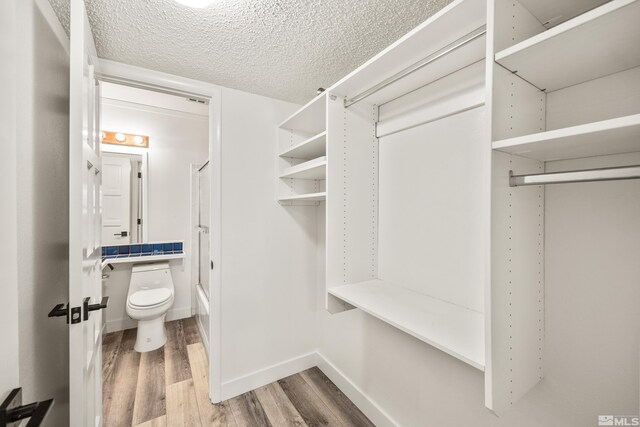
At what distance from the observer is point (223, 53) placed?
1502mm

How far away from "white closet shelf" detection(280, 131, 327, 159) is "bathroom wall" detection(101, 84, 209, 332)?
1.73 metres

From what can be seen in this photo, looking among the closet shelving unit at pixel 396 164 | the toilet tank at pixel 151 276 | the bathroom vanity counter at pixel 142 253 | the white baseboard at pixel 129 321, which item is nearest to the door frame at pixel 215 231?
the closet shelving unit at pixel 396 164

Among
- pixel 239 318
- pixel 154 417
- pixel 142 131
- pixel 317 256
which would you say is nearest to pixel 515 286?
pixel 317 256

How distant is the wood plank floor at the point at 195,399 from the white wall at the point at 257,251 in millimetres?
180

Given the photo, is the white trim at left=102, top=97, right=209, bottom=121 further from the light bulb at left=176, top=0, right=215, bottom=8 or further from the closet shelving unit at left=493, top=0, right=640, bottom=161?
the closet shelving unit at left=493, top=0, right=640, bottom=161

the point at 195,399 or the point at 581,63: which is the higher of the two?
the point at 581,63

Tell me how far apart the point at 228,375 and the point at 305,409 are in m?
0.61

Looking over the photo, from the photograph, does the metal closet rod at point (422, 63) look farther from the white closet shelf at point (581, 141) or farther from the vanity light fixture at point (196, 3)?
the vanity light fixture at point (196, 3)

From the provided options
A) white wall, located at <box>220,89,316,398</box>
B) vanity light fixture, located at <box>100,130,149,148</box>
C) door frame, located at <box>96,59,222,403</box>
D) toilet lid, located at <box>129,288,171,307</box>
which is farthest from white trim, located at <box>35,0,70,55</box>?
toilet lid, located at <box>129,288,171,307</box>

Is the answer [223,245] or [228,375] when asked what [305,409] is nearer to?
[228,375]

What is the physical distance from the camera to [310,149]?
1878 mm

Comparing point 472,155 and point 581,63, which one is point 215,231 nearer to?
point 472,155

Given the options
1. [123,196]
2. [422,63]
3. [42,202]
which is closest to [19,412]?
[42,202]

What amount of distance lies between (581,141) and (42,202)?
73.3 inches
